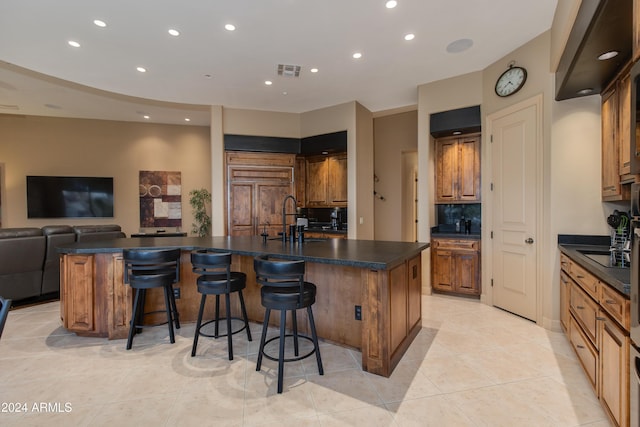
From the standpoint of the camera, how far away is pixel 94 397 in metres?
2.09

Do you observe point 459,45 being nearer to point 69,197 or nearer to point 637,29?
point 637,29

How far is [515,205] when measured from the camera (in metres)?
3.58

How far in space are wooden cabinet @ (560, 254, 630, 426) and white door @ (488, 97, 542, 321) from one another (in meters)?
0.86

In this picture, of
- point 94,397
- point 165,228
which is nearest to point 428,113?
point 94,397

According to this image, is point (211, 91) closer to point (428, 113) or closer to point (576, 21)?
point (428, 113)

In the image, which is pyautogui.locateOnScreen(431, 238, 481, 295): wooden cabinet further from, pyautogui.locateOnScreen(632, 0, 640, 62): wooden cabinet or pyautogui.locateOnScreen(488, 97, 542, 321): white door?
pyautogui.locateOnScreen(632, 0, 640, 62): wooden cabinet

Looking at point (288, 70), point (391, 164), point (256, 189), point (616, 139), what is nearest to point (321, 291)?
point (616, 139)

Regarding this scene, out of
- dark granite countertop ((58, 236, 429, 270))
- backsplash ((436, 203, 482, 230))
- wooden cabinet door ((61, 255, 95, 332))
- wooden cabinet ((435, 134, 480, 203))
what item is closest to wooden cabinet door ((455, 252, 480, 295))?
backsplash ((436, 203, 482, 230))

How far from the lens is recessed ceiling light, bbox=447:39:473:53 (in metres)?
3.45

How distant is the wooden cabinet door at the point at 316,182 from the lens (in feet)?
19.4

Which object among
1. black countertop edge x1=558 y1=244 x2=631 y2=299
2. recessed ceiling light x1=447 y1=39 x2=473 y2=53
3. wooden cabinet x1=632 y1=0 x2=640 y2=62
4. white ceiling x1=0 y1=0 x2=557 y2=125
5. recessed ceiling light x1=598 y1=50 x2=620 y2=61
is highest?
white ceiling x1=0 y1=0 x2=557 y2=125

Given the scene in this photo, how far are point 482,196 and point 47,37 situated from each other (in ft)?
18.4

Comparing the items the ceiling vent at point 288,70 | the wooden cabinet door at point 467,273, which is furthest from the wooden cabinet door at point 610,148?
the ceiling vent at point 288,70

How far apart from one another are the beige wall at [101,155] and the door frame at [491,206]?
6.09 metres
